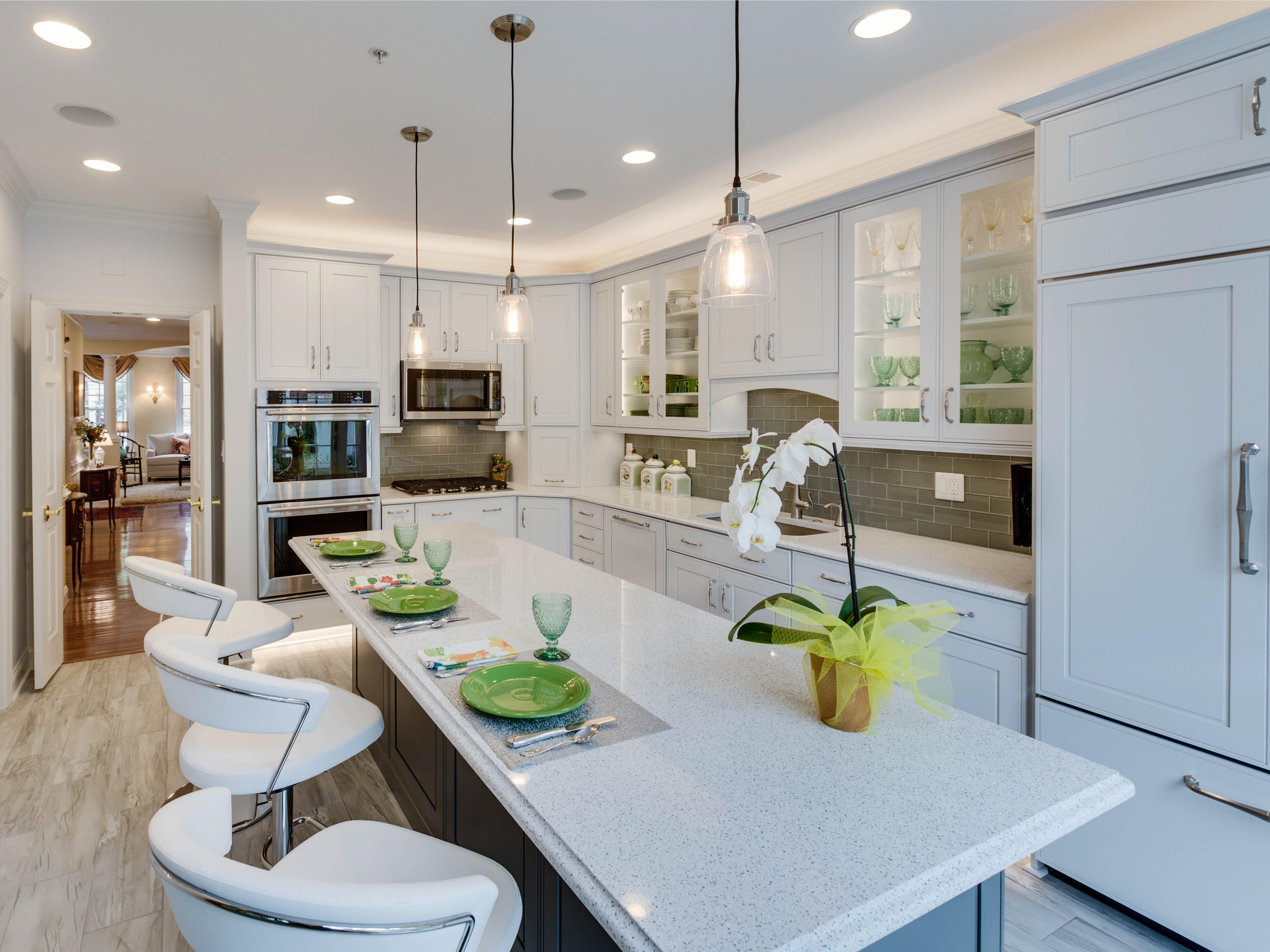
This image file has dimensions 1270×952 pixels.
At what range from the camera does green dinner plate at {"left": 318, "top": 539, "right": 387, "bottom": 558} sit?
9.11ft

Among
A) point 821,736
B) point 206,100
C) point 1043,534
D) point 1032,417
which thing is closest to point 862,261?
point 1032,417

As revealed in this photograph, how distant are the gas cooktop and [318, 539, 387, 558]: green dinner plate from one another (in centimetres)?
191

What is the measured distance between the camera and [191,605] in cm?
237

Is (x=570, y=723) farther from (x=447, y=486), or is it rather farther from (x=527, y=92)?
(x=447, y=486)

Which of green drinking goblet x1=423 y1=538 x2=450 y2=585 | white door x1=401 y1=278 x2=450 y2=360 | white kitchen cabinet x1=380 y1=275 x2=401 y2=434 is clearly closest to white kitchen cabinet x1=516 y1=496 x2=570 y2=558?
white kitchen cabinet x1=380 y1=275 x2=401 y2=434

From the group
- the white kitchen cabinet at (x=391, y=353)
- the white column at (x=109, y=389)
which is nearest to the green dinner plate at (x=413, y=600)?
the white kitchen cabinet at (x=391, y=353)

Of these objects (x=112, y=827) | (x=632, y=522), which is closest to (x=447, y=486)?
(x=632, y=522)

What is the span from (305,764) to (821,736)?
4.05 feet

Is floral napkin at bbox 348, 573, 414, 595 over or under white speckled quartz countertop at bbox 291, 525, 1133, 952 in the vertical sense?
over

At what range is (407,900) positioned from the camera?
86cm

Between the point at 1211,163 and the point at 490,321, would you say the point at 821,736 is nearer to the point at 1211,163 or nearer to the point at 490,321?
the point at 1211,163

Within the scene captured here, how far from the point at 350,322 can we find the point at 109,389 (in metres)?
11.6

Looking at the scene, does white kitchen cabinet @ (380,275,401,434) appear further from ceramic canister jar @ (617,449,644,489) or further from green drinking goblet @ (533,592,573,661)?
green drinking goblet @ (533,592,573,661)

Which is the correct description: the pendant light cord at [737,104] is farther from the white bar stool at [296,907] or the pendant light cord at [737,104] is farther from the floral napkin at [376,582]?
the floral napkin at [376,582]
